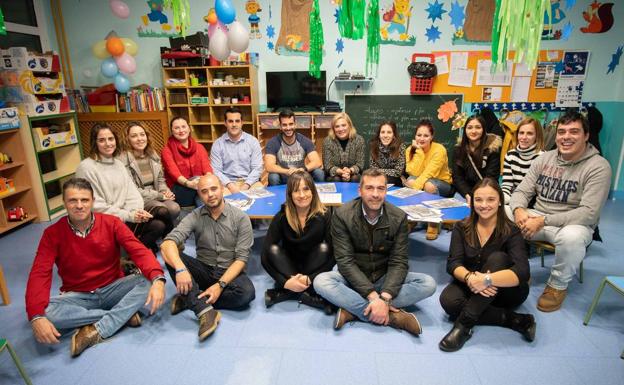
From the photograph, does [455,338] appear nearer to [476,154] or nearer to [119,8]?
[476,154]

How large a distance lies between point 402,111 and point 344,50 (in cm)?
117

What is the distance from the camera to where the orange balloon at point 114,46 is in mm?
4844

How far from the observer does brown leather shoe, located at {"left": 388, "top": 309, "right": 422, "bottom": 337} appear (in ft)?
7.14

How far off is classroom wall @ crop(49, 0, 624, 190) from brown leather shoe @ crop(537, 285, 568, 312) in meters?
3.45

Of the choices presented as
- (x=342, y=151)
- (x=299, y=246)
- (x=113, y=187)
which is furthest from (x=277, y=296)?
(x=342, y=151)

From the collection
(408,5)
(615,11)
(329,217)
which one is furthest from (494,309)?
(615,11)

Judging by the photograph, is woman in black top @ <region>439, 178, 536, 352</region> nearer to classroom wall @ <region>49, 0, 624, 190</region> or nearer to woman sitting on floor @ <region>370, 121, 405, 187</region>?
woman sitting on floor @ <region>370, 121, 405, 187</region>

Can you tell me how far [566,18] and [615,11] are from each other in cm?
53

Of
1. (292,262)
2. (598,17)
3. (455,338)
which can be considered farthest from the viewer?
(598,17)

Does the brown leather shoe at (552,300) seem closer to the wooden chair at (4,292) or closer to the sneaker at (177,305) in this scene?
the sneaker at (177,305)

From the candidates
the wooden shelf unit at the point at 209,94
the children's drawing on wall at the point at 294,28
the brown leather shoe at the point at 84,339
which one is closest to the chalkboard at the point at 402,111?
the children's drawing on wall at the point at 294,28

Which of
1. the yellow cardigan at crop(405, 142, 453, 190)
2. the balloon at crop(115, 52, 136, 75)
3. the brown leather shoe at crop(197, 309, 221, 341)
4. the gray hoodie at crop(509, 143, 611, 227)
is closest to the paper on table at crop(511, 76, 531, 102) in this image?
the yellow cardigan at crop(405, 142, 453, 190)

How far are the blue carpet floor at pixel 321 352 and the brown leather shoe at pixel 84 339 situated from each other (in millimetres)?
36

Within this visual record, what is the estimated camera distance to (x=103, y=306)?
229 centimetres
